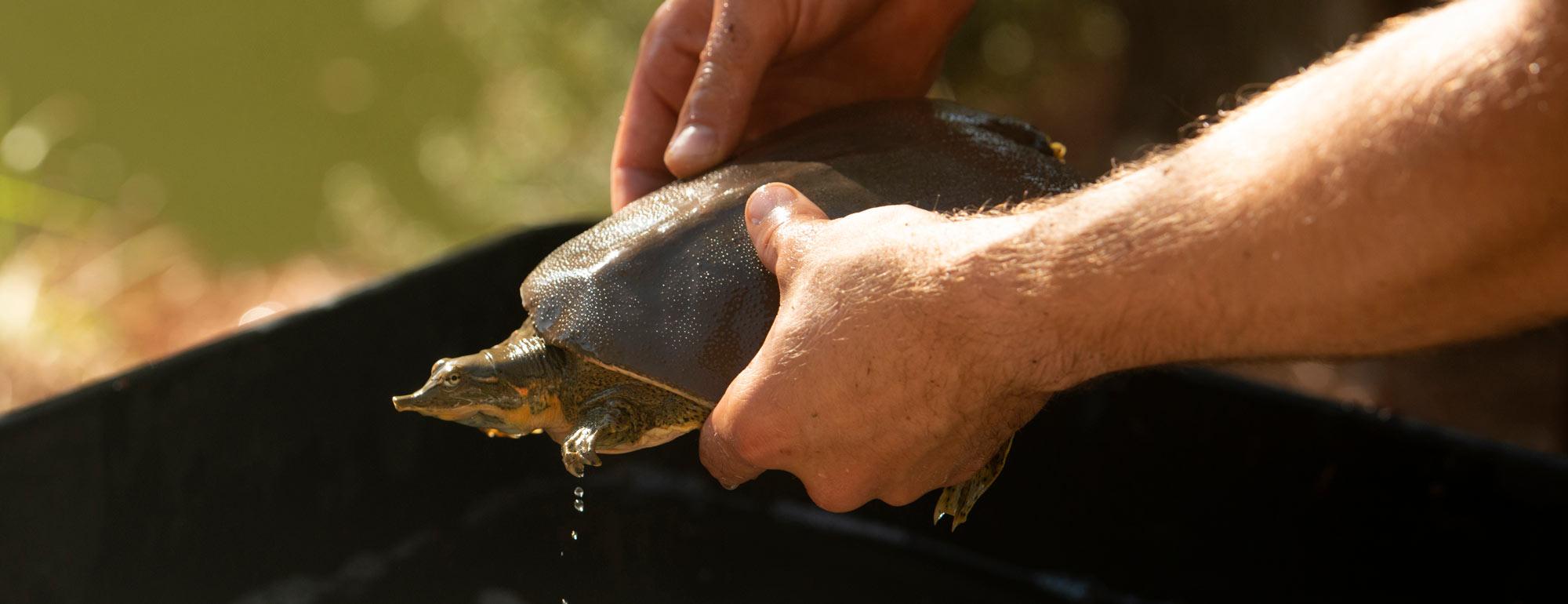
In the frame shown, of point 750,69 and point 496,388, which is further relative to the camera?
point 750,69

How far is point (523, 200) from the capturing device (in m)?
4.80

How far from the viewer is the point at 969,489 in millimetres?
1604

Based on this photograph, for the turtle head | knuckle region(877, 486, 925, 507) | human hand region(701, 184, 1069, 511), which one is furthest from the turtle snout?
knuckle region(877, 486, 925, 507)

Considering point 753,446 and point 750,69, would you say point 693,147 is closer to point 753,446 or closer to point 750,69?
point 750,69

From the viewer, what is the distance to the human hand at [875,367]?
54.1 inches

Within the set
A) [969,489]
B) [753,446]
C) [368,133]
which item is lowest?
[368,133]

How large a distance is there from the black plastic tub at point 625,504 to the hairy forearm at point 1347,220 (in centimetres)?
47

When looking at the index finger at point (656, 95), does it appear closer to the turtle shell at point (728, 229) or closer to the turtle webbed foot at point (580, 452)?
the turtle shell at point (728, 229)

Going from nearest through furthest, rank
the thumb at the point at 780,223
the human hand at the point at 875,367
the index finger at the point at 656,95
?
the human hand at the point at 875,367
the thumb at the point at 780,223
the index finger at the point at 656,95

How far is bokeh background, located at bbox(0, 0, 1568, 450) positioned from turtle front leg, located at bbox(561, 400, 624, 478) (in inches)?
32.0

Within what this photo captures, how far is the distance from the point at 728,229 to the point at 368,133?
6754 mm

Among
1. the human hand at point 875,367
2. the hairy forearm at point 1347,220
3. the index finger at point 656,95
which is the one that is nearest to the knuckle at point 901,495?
the human hand at point 875,367

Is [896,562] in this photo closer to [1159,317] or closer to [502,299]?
[502,299]

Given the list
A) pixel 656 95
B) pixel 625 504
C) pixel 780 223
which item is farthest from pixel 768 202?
pixel 625 504
